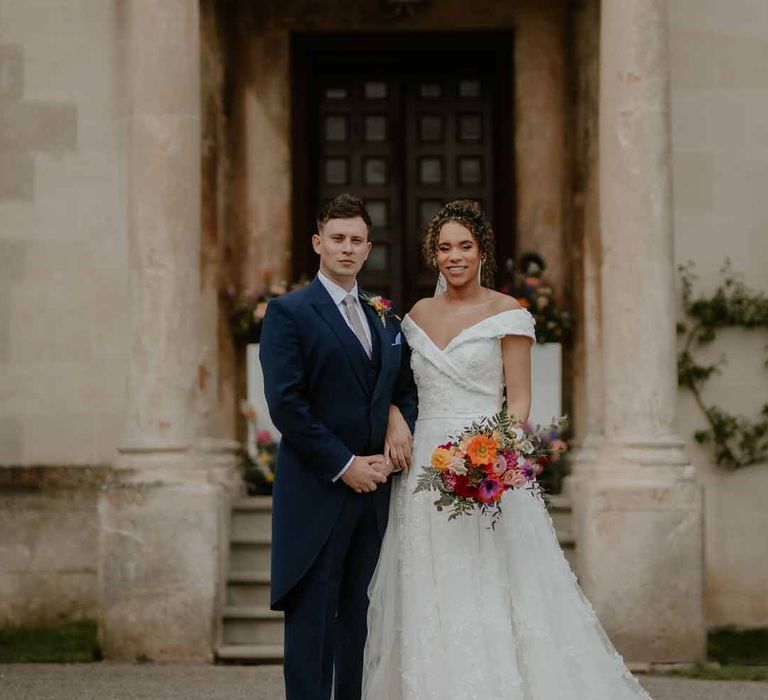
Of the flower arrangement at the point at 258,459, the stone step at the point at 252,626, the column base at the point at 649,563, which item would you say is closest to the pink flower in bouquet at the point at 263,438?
the flower arrangement at the point at 258,459

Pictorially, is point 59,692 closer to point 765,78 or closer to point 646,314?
point 646,314

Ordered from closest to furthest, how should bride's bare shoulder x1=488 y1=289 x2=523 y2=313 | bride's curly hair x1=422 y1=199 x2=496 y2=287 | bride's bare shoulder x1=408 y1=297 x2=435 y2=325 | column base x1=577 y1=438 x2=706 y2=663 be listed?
bride's curly hair x1=422 y1=199 x2=496 y2=287 < bride's bare shoulder x1=488 y1=289 x2=523 y2=313 < bride's bare shoulder x1=408 y1=297 x2=435 y2=325 < column base x1=577 y1=438 x2=706 y2=663

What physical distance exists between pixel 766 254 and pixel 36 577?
5515 mm

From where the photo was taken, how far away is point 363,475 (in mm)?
6043

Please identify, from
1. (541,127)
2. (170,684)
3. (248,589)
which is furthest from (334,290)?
(541,127)

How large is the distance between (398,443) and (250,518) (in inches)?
193

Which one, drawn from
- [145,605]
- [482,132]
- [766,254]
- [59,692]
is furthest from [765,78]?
[59,692]

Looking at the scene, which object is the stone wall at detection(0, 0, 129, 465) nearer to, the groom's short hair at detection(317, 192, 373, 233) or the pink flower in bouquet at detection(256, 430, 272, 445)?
the pink flower in bouquet at detection(256, 430, 272, 445)

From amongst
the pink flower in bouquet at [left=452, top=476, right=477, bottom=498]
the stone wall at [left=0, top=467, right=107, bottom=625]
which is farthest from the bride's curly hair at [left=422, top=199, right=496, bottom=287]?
the stone wall at [left=0, top=467, right=107, bottom=625]

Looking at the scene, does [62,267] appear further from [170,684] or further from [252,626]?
[170,684]

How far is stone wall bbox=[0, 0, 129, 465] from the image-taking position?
443 inches

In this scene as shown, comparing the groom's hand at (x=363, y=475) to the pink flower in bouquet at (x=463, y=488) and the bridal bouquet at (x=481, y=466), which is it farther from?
the pink flower in bouquet at (x=463, y=488)

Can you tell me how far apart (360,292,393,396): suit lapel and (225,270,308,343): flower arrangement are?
16.4 ft

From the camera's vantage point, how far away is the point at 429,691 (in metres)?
6.26
